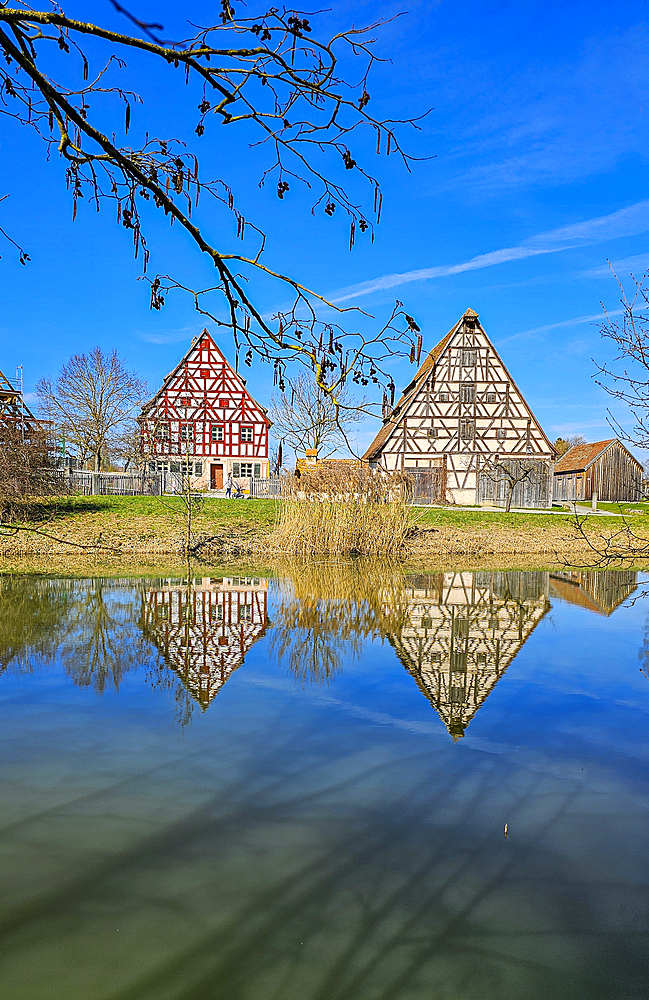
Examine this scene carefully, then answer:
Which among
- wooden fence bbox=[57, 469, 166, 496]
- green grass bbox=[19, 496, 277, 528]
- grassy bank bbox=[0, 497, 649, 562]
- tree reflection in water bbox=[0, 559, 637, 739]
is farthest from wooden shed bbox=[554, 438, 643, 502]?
tree reflection in water bbox=[0, 559, 637, 739]

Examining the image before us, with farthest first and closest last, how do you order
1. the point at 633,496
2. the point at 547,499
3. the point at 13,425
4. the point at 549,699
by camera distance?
the point at 633,496 < the point at 547,499 < the point at 13,425 < the point at 549,699

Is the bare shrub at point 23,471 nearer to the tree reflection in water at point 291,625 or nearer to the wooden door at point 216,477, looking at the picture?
the tree reflection in water at point 291,625

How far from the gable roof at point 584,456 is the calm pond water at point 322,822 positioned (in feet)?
114

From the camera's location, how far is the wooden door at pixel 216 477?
45.0 meters

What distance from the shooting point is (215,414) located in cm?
4531

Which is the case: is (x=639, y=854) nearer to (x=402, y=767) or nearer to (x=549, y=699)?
(x=402, y=767)

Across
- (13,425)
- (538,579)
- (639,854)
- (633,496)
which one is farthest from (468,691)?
(633,496)

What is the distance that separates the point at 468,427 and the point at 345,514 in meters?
22.9

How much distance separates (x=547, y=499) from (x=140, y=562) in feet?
86.8

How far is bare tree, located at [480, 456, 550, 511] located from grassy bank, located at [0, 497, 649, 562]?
29.2 ft

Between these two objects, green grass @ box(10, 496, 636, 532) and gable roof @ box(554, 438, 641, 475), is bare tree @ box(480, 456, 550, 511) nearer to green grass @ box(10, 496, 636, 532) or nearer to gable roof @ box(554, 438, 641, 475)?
gable roof @ box(554, 438, 641, 475)

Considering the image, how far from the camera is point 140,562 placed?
18.5 meters

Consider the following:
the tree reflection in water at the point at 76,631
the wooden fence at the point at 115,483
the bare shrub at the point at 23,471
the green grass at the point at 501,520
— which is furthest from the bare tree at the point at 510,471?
the tree reflection in water at the point at 76,631

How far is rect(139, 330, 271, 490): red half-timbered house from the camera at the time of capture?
146 ft
